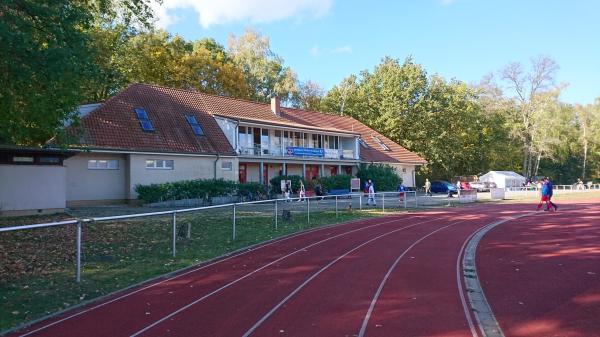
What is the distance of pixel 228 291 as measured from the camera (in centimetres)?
859

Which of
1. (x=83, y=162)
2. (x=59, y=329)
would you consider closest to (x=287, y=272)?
(x=59, y=329)

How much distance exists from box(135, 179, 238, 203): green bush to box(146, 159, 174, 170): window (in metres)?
2.00

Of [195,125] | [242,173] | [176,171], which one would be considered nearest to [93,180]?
[176,171]

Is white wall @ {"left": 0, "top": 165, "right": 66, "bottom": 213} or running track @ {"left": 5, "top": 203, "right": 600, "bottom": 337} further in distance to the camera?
white wall @ {"left": 0, "top": 165, "right": 66, "bottom": 213}

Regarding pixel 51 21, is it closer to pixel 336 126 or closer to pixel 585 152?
pixel 336 126

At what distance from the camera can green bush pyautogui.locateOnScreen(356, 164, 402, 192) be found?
43.9 m

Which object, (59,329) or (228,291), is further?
(228,291)

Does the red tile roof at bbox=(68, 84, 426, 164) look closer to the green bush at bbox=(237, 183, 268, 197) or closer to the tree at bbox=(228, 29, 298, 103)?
the green bush at bbox=(237, 183, 268, 197)

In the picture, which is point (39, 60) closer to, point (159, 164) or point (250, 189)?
point (159, 164)

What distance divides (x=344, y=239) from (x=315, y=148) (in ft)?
87.4

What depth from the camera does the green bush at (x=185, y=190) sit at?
2625cm

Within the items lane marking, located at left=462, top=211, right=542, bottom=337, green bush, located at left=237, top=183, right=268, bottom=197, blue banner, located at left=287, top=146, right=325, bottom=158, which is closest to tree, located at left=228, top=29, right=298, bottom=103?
blue banner, located at left=287, top=146, right=325, bottom=158

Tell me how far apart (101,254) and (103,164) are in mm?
16367

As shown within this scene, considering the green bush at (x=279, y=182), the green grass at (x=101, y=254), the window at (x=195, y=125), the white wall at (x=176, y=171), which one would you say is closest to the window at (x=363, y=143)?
the green bush at (x=279, y=182)
